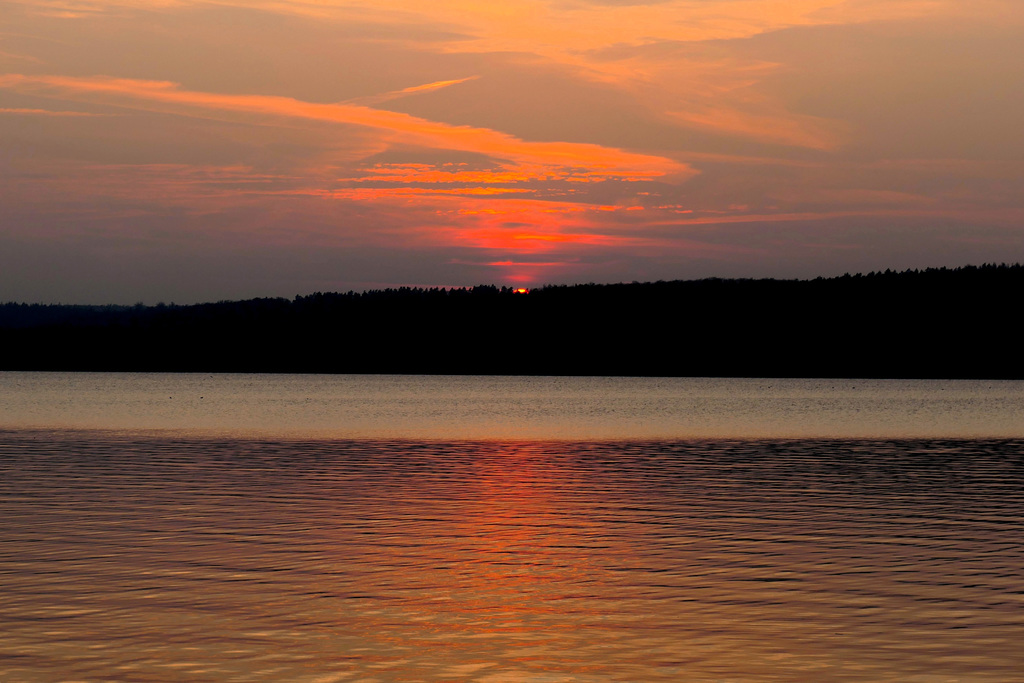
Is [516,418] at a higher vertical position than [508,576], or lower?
lower

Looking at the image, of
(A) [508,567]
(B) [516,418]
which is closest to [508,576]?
(A) [508,567]

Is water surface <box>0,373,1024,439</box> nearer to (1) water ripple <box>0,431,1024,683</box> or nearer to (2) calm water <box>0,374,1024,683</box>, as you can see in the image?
(2) calm water <box>0,374,1024,683</box>

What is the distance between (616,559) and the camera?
938 inches

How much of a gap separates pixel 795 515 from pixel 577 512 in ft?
17.6

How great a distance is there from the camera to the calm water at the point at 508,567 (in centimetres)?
1573

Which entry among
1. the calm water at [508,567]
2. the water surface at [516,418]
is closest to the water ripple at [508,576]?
the calm water at [508,567]

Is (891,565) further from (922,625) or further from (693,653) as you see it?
(693,653)

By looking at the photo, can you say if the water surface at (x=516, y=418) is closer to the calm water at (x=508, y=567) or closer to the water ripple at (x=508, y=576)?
the calm water at (x=508, y=567)

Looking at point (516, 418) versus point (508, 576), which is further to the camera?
point (516, 418)

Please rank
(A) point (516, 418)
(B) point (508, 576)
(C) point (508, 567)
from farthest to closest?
1. (A) point (516, 418)
2. (C) point (508, 567)
3. (B) point (508, 576)

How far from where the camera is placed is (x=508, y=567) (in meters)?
22.8

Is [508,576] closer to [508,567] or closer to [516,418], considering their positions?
[508,567]

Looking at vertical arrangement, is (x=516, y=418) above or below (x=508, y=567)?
below

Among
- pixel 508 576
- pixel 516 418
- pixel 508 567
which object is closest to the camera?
pixel 508 576
